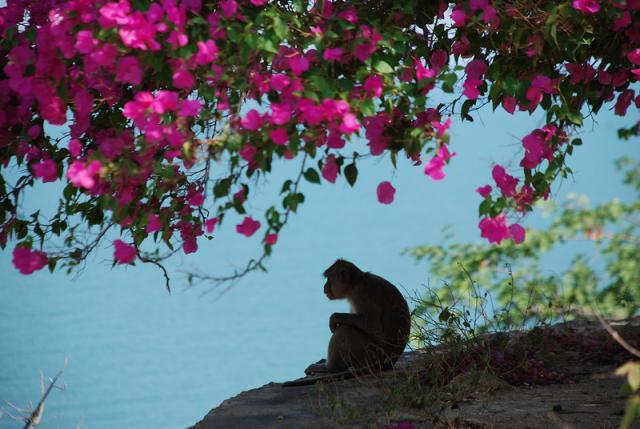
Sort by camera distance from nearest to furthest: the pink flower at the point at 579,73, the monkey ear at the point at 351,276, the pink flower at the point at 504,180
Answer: the pink flower at the point at 504,180, the pink flower at the point at 579,73, the monkey ear at the point at 351,276

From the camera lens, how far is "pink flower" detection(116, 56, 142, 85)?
252cm

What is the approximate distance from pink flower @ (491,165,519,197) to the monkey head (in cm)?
233

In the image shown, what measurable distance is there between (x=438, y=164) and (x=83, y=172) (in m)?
1.04

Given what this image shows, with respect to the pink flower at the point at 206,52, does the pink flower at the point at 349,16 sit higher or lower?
higher

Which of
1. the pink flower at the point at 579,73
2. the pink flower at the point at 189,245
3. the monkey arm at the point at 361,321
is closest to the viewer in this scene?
the pink flower at the point at 579,73

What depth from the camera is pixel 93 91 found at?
334cm

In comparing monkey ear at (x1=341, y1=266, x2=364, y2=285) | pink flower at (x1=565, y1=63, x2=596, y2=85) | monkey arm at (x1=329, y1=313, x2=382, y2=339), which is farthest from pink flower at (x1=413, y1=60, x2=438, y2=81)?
monkey ear at (x1=341, y1=266, x2=364, y2=285)

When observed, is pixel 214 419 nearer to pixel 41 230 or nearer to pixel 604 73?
pixel 41 230

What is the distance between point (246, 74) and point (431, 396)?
2.03 metres

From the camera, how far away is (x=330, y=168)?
2.71 meters

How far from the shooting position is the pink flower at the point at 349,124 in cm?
241

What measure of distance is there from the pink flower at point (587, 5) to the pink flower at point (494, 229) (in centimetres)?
70

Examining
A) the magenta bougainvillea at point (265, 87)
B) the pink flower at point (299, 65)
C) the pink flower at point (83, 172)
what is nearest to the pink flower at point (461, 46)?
the magenta bougainvillea at point (265, 87)

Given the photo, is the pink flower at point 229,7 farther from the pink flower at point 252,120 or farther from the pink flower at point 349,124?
the pink flower at point 349,124
